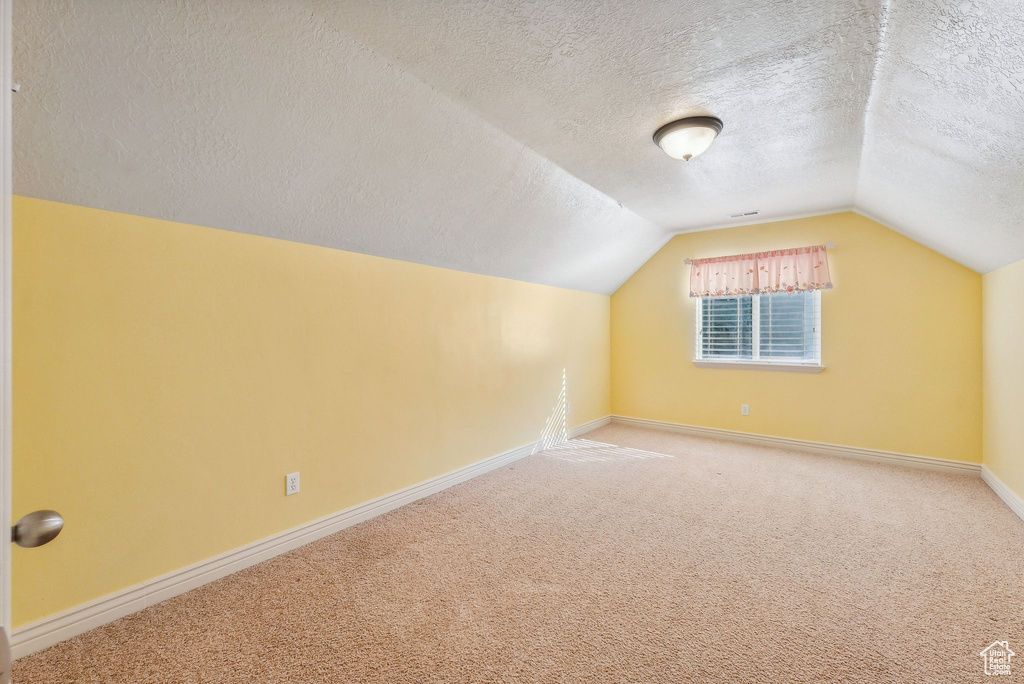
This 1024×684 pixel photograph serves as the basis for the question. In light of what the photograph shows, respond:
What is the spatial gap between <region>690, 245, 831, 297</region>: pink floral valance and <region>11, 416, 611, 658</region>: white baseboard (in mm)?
3430

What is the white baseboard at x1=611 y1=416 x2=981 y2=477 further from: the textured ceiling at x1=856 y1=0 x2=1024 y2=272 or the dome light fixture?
the dome light fixture

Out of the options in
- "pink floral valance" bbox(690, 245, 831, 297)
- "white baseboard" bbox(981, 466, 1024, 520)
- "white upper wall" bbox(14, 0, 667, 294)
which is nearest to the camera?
"white upper wall" bbox(14, 0, 667, 294)

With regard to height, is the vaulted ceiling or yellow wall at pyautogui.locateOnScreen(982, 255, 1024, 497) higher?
the vaulted ceiling

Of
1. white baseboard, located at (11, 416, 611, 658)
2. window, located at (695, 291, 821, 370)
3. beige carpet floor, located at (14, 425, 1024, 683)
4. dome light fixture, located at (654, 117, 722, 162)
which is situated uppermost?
dome light fixture, located at (654, 117, 722, 162)

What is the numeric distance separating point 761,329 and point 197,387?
4747 mm

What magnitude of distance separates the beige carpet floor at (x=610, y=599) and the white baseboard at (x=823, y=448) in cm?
49

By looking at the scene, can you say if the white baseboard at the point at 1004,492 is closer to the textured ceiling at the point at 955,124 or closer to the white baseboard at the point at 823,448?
the white baseboard at the point at 823,448

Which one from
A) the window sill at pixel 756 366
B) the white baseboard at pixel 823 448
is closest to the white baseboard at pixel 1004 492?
the white baseboard at pixel 823 448

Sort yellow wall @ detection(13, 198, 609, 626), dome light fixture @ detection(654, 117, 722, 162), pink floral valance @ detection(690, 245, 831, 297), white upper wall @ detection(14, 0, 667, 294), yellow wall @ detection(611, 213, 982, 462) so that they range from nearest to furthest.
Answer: white upper wall @ detection(14, 0, 667, 294), yellow wall @ detection(13, 198, 609, 626), dome light fixture @ detection(654, 117, 722, 162), yellow wall @ detection(611, 213, 982, 462), pink floral valance @ detection(690, 245, 831, 297)

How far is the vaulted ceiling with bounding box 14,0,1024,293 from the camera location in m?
1.40

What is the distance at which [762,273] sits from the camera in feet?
14.1

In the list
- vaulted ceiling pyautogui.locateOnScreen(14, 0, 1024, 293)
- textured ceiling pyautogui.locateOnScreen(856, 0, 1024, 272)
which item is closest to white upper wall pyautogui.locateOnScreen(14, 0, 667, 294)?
vaulted ceiling pyautogui.locateOnScreen(14, 0, 1024, 293)

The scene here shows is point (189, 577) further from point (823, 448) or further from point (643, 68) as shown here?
point (823, 448)

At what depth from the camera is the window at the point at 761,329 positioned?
4.18 meters
